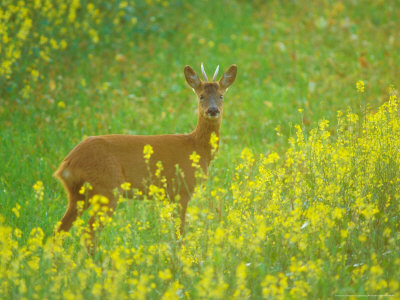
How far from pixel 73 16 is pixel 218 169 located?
194 inches

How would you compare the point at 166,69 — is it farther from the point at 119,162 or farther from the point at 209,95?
the point at 119,162

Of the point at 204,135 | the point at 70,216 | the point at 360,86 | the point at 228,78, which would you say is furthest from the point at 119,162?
the point at 360,86

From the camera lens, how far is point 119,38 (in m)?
12.2

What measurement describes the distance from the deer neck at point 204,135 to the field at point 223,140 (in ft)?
1.02

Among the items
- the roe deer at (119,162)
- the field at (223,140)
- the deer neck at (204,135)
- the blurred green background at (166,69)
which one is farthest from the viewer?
the blurred green background at (166,69)

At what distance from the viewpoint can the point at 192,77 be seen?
668 centimetres

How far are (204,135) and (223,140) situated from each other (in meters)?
2.38

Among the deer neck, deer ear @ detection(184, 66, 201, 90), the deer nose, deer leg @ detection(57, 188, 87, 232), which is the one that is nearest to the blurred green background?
the deer neck

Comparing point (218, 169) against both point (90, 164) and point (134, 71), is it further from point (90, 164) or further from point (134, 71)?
point (134, 71)

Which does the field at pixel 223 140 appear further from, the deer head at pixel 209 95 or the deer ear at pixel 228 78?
the deer ear at pixel 228 78

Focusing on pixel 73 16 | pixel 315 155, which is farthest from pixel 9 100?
pixel 315 155

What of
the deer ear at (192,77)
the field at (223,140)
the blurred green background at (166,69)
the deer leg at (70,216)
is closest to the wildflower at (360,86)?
the field at (223,140)

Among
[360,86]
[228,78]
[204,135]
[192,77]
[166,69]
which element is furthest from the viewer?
[166,69]

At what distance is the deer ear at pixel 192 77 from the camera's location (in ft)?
21.9
